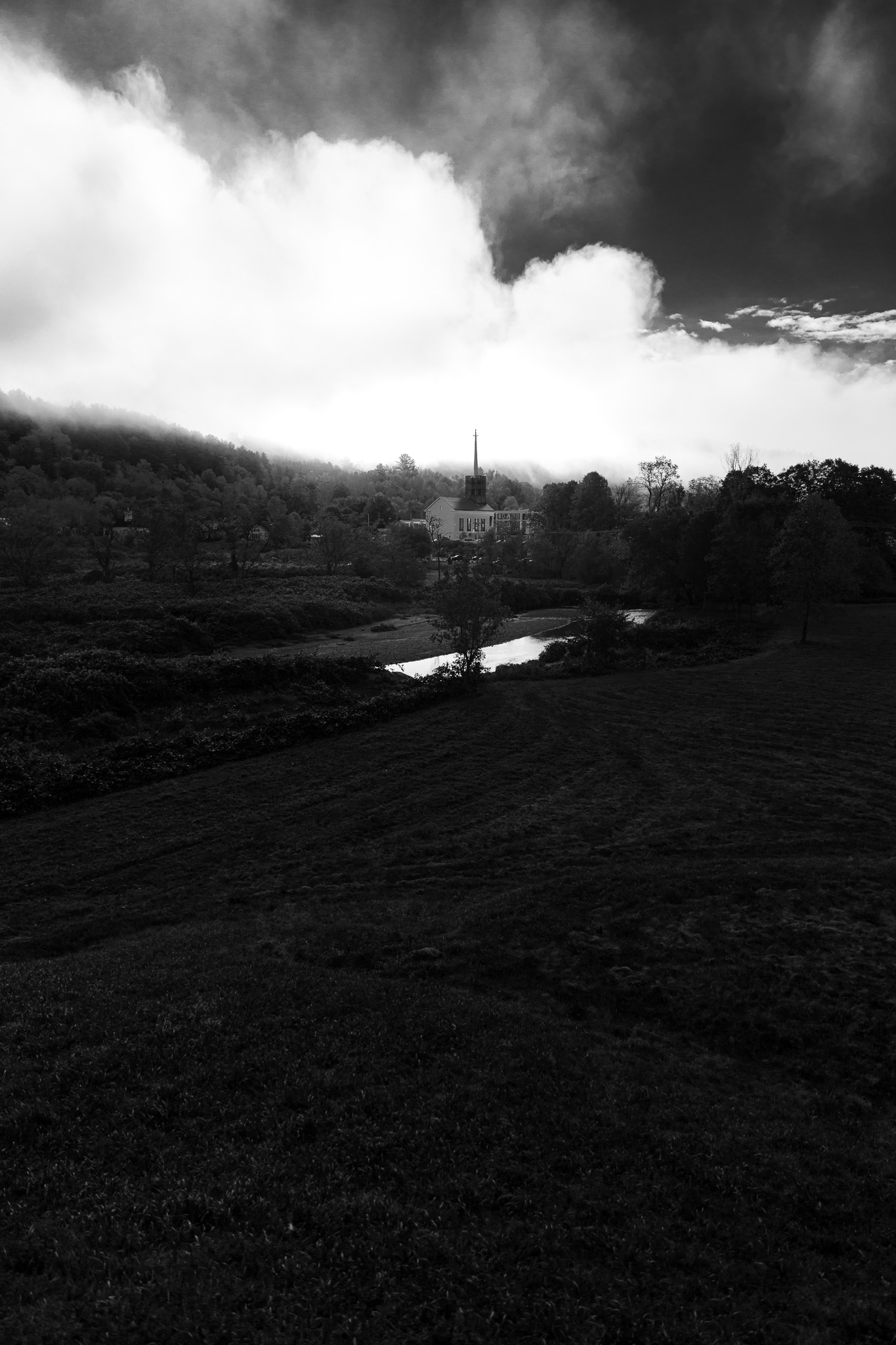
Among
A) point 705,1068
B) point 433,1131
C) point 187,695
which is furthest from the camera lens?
point 187,695

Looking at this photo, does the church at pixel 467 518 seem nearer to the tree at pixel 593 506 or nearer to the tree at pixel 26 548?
the tree at pixel 593 506

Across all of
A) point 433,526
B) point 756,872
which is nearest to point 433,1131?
point 756,872

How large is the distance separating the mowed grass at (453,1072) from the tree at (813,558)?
32.5 meters

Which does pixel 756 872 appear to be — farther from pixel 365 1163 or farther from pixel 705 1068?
pixel 365 1163

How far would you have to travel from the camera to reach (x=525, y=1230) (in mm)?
6418

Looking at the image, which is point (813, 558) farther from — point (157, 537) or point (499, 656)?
point (157, 537)

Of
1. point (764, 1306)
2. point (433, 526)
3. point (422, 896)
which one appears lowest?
point (422, 896)

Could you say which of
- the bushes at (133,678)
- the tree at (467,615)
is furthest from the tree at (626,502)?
the bushes at (133,678)

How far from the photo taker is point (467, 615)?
127 ft

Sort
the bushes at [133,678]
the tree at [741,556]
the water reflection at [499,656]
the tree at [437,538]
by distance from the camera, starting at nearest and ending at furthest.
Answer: the bushes at [133,678] → the water reflection at [499,656] → the tree at [741,556] → the tree at [437,538]

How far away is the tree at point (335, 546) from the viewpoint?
96.2 metres

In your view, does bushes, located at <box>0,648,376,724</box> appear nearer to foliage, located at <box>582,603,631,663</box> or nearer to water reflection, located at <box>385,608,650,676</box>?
water reflection, located at <box>385,608,650,676</box>

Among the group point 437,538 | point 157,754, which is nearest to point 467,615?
point 157,754

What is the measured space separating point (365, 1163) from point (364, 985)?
13.3 feet
